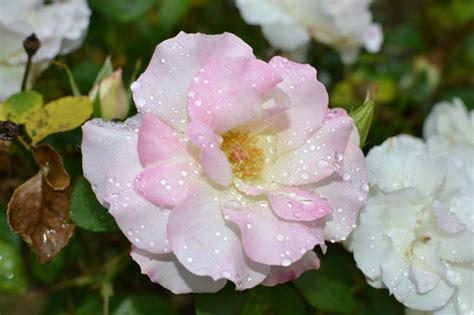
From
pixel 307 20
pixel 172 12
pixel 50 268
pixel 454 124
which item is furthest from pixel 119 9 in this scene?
pixel 454 124

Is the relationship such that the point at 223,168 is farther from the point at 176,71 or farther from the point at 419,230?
the point at 419,230

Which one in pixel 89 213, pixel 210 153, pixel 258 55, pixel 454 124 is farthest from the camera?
pixel 258 55

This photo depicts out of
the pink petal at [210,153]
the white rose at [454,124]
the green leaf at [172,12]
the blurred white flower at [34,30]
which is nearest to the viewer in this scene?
the pink petal at [210,153]

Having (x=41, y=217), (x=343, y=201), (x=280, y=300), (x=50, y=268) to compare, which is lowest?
(x=50, y=268)

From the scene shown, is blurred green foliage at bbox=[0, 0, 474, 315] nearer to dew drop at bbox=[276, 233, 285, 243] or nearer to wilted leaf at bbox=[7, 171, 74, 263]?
wilted leaf at bbox=[7, 171, 74, 263]

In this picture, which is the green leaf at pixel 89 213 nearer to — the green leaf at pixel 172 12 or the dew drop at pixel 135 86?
the dew drop at pixel 135 86

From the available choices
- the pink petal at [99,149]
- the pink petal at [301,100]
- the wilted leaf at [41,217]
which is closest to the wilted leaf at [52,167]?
the wilted leaf at [41,217]

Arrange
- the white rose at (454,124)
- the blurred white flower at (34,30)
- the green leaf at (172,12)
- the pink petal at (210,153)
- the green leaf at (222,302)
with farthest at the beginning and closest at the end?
the green leaf at (172,12), the white rose at (454,124), the blurred white flower at (34,30), the green leaf at (222,302), the pink petal at (210,153)

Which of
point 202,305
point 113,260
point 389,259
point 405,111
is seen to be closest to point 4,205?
point 113,260
